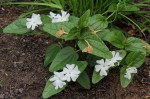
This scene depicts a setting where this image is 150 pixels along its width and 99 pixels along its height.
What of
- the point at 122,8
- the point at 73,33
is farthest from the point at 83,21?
the point at 122,8

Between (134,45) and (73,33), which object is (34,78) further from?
(134,45)

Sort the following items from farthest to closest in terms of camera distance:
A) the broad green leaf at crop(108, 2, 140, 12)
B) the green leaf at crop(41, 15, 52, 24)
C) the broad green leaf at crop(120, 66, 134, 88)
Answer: the broad green leaf at crop(108, 2, 140, 12), the green leaf at crop(41, 15, 52, 24), the broad green leaf at crop(120, 66, 134, 88)

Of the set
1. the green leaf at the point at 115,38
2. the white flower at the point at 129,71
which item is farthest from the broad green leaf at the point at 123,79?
the green leaf at the point at 115,38

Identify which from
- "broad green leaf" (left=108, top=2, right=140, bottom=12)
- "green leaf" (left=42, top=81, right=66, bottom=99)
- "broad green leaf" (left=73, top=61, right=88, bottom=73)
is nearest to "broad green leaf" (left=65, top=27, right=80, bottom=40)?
"broad green leaf" (left=73, top=61, right=88, bottom=73)

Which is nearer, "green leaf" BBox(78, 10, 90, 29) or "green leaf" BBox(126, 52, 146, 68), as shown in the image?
"green leaf" BBox(78, 10, 90, 29)

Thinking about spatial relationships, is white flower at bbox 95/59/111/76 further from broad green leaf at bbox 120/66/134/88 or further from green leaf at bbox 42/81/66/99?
green leaf at bbox 42/81/66/99

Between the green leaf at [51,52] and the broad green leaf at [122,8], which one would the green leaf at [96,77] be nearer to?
the green leaf at [51,52]
